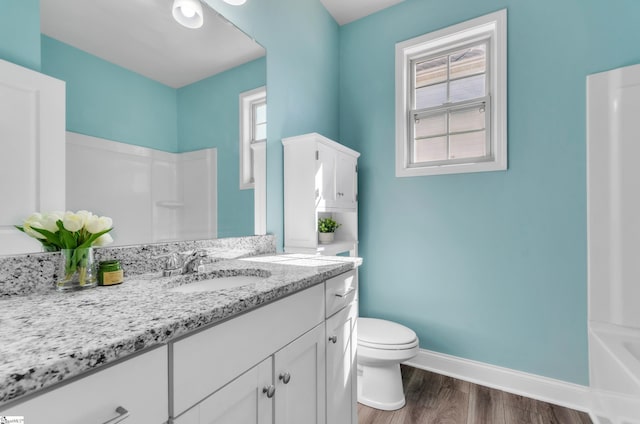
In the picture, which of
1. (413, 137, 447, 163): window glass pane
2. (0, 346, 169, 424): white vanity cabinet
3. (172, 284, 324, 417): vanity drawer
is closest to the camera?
(0, 346, 169, 424): white vanity cabinet

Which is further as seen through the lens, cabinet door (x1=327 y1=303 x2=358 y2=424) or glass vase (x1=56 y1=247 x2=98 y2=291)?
cabinet door (x1=327 y1=303 x2=358 y2=424)

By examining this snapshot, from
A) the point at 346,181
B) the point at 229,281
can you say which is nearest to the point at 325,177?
the point at 346,181

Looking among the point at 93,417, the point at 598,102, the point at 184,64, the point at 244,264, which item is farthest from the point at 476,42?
the point at 93,417

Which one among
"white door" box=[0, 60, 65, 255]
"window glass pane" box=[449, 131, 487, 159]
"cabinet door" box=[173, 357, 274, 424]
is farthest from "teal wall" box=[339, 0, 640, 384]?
"white door" box=[0, 60, 65, 255]

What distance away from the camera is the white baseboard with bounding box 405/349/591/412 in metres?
1.70

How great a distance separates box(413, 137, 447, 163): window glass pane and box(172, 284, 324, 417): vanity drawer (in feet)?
5.39

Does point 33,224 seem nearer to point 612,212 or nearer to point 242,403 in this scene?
point 242,403

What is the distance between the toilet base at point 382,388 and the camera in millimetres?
1700

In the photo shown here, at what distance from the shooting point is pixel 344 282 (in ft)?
4.32

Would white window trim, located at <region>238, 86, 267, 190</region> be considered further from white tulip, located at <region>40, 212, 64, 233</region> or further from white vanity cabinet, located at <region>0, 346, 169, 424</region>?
white vanity cabinet, located at <region>0, 346, 169, 424</region>

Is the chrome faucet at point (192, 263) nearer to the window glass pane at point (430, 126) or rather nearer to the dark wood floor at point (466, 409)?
the dark wood floor at point (466, 409)

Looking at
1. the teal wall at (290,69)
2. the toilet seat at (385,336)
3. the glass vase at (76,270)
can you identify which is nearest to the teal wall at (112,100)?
the glass vase at (76,270)

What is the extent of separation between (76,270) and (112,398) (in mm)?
544

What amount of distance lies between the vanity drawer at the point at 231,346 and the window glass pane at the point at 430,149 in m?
→ 1.64
